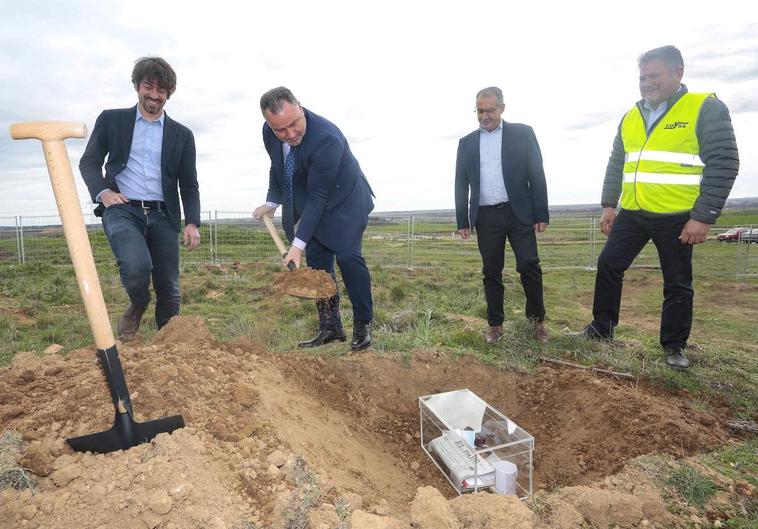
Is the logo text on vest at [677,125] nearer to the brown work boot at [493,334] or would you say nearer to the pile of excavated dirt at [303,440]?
the pile of excavated dirt at [303,440]

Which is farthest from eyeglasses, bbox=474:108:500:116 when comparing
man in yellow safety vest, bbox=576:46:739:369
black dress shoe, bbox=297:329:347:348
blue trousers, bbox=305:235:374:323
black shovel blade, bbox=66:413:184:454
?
black shovel blade, bbox=66:413:184:454

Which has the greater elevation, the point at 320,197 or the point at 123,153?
the point at 123,153

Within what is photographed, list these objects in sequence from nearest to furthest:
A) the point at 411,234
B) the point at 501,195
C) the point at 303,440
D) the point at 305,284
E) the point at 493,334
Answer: the point at 303,440 → the point at 305,284 → the point at 501,195 → the point at 493,334 → the point at 411,234

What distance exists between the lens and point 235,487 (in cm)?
184

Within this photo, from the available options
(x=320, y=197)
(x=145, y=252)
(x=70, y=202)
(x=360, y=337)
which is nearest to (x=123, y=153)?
(x=145, y=252)

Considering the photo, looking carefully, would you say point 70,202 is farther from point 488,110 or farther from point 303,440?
point 488,110

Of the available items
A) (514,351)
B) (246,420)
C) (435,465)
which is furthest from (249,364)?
(514,351)

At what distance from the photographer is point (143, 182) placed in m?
3.77

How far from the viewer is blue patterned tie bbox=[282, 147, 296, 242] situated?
3733 mm

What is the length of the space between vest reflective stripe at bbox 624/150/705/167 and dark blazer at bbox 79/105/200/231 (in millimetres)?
3719

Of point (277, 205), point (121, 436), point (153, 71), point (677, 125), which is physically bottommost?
point (121, 436)

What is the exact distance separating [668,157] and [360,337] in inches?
Result: 112

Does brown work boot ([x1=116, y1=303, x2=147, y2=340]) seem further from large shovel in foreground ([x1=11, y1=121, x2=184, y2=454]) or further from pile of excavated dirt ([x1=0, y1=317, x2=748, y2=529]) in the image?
large shovel in foreground ([x1=11, y1=121, x2=184, y2=454])

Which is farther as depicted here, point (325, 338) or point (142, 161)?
point (325, 338)
